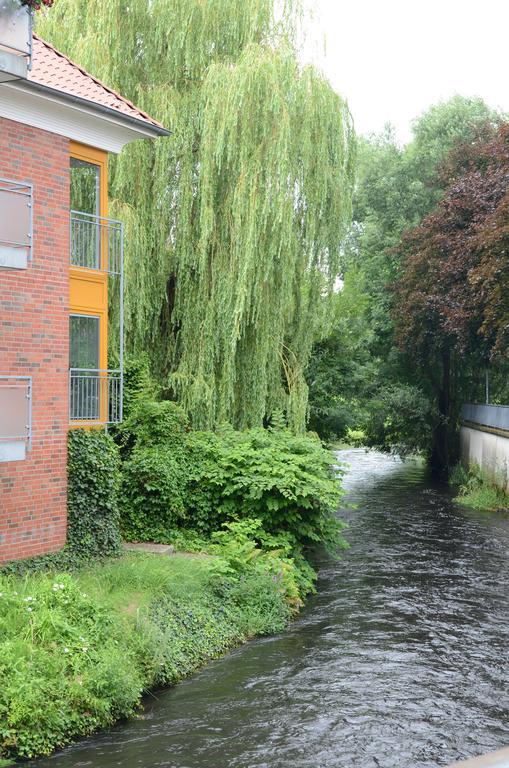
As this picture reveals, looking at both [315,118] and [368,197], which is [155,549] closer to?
[315,118]

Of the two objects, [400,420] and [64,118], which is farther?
[400,420]

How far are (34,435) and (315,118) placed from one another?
994 centimetres

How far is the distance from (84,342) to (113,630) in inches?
236

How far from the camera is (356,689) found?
1109 cm

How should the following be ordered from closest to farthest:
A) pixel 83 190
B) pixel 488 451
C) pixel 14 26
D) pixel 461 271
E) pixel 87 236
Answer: pixel 14 26
pixel 87 236
pixel 83 190
pixel 461 271
pixel 488 451

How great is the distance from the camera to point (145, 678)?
10.9 meters

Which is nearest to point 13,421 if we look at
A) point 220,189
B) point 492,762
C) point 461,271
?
point 220,189

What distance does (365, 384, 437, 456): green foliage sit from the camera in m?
35.6

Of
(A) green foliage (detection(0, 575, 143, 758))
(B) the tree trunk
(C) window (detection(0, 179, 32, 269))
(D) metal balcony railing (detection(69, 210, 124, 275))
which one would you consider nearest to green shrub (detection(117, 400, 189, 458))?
(D) metal balcony railing (detection(69, 210, 124, 275))

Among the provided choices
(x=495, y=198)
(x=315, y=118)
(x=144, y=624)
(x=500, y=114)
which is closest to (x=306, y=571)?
(x=144, y=624)

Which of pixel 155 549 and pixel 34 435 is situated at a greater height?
pixel 34 435

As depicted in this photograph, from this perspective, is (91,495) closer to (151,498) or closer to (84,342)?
(151,498)

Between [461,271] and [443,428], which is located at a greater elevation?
[461,271]

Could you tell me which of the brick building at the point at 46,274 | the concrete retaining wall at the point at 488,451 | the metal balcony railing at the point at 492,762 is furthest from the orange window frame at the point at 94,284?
the concrete retaining wall at the point at 488,451
